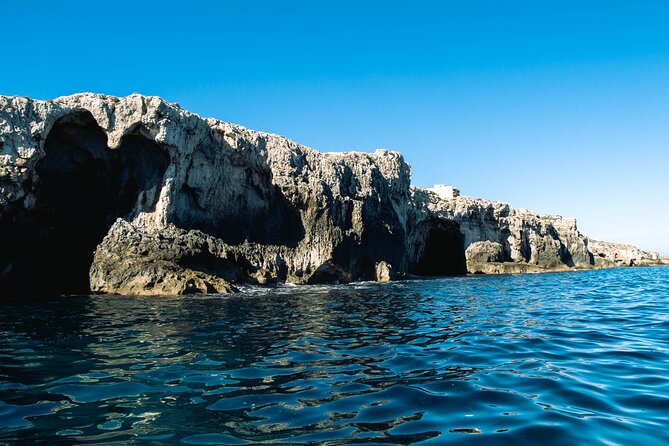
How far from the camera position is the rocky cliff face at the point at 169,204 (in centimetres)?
2630

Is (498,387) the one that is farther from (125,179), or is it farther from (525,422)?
(125,179)

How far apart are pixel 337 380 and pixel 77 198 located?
93.0 ft

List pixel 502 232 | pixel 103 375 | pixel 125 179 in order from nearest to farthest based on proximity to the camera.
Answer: pixel 103 375 < pixel 125 179 < pixel 502 232

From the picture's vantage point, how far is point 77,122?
93.4ft

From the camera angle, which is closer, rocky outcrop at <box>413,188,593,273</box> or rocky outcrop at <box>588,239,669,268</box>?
rocky outcrop at <box>413,188,593,273</box>

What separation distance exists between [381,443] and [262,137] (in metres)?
33.4

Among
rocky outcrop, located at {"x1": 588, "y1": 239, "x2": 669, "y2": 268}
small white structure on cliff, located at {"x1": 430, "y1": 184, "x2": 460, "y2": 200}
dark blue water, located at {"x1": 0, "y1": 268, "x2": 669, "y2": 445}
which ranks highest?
small white structure on cliff, located at {"x1": 430, "y1": 184, "x2": 460, "y2": 200}

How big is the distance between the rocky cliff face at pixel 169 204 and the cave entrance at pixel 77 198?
0.07 meters

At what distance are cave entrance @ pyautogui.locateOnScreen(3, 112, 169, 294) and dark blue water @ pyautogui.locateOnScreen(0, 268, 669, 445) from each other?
1513 centimetres

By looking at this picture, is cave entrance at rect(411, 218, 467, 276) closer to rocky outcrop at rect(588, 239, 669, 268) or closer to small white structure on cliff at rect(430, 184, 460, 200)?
small white structure on cliff at rect(430, 184, 460, 200)

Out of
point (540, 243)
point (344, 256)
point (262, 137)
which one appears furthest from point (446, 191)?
point (262, 137)

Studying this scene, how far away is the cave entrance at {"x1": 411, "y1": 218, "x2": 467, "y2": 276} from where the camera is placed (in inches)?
2376

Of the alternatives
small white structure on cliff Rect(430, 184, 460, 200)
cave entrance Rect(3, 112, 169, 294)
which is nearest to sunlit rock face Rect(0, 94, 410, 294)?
cave entrance Rect(3, 112, 169, 294)

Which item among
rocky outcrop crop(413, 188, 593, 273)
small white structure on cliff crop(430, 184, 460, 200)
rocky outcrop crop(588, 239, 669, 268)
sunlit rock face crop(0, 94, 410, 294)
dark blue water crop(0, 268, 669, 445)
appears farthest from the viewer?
rocky outcrop crop(588, 239, 669, 268)
